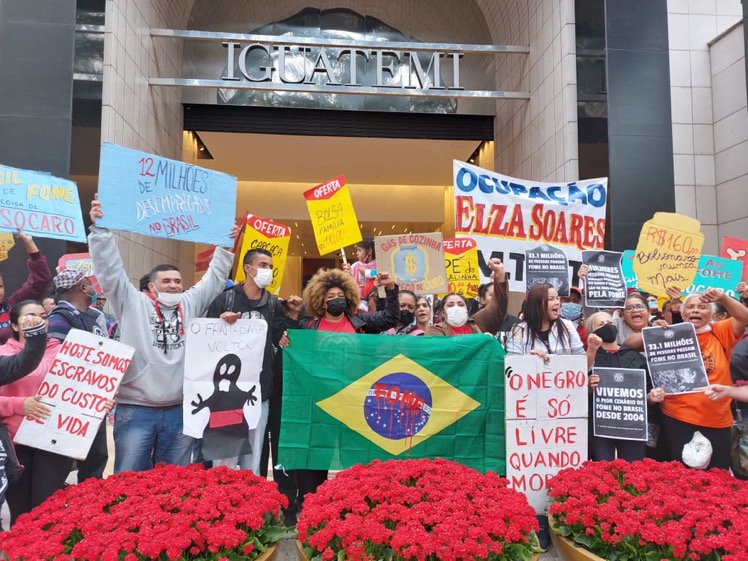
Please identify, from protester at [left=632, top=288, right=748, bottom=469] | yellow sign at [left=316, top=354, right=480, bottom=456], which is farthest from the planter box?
protester at [left=632, top=288, right=748, bottom=469]

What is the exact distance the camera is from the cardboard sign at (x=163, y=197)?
3639 mm

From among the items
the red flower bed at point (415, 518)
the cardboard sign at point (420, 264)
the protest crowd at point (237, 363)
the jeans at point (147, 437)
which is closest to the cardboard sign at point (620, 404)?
the protest crowd at point (237, 363)

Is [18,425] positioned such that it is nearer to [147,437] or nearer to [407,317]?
Answer: [147,437]

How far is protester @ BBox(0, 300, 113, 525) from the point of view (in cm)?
310

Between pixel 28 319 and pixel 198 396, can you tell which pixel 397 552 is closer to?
pixel 198 396

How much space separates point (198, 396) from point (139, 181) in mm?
1516

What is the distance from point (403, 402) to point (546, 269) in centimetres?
235

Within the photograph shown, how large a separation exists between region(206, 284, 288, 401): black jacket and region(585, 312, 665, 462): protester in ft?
7.33

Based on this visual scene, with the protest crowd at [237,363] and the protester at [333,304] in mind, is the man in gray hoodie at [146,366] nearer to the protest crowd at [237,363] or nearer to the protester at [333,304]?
the protest crowd at [237,363]

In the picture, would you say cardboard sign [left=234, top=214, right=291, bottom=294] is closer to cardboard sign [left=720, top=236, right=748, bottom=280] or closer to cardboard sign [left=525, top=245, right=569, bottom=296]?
cardboard sign [left=525, top=245, right=569, bottom=296]

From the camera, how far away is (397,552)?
217 cm

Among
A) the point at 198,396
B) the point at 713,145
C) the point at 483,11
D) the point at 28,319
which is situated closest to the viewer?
the point at 28,319

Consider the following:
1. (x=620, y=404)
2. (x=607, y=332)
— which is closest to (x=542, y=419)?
(x=620, y=404)

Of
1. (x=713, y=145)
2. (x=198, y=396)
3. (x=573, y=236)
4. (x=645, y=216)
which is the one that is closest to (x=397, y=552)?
(x=198, y=396)
